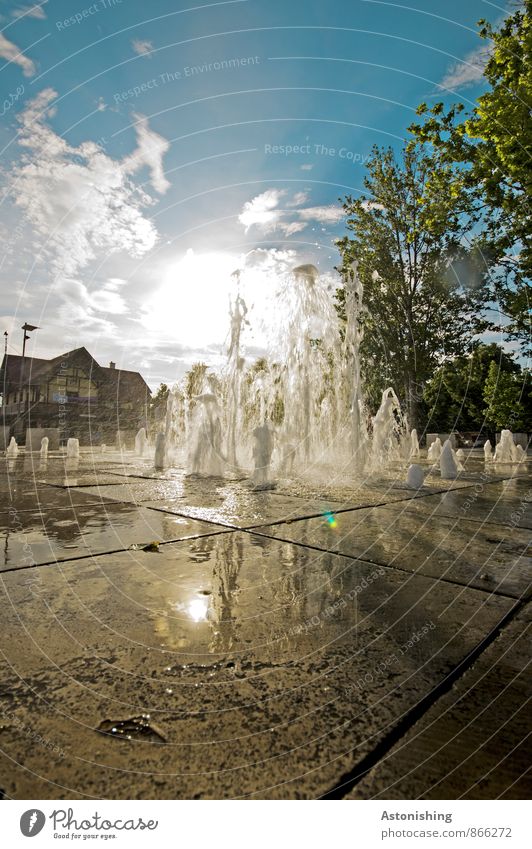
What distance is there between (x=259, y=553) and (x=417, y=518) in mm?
2530

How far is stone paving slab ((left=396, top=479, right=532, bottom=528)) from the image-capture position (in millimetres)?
5445

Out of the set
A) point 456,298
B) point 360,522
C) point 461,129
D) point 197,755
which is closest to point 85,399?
point 456,298

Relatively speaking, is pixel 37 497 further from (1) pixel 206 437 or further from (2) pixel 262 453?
(1) pixel 206 437

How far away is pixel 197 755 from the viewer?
1.48 meters

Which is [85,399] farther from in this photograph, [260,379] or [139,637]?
[139,637]

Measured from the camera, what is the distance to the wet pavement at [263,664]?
1409 mm

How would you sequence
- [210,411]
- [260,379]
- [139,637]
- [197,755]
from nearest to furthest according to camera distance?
[197,755] < [139,637] < [210,411] < [260,379]

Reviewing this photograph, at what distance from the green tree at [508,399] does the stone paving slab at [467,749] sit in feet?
86.2

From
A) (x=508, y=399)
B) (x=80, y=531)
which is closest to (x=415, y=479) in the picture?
(x=80, y=531)

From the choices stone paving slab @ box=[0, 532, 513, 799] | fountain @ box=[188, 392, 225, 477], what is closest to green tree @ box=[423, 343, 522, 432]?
fountain @ box=[188, 392, 225, 477]

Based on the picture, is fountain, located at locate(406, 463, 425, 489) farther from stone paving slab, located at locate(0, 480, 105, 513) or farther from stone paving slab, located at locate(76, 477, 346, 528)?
stone paving slab, located at locate(0, 480, 105, 513)

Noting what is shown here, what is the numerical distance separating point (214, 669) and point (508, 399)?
28.8 metres

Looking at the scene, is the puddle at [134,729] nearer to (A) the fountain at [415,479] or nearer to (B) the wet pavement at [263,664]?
(B) the wet pavement at [263,664]

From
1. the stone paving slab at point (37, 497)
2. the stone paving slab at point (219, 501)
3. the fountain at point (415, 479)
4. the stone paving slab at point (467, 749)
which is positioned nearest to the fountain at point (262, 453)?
the stone paving slab at point (219, 501)
